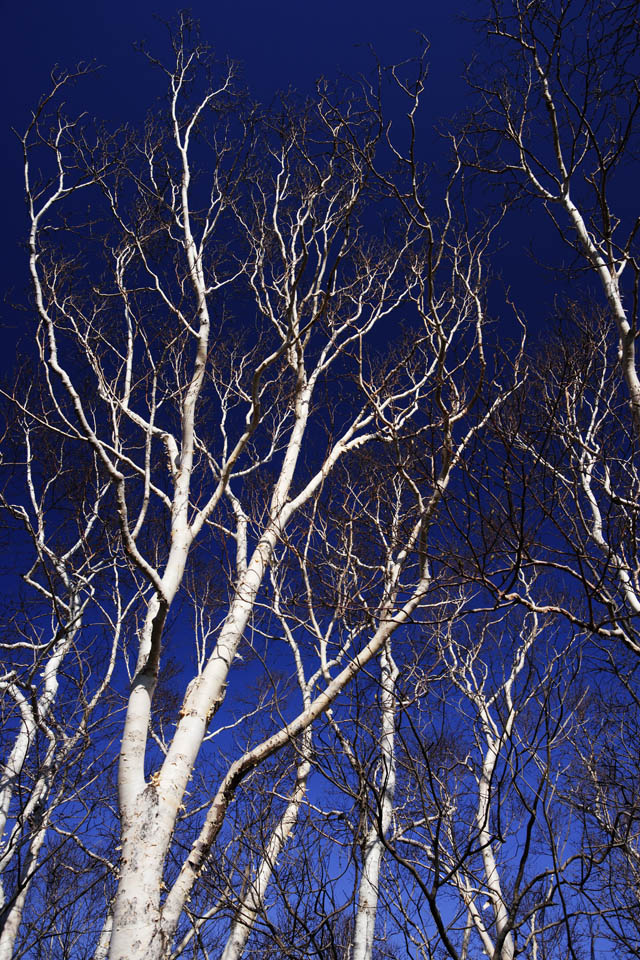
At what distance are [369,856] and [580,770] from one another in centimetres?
421

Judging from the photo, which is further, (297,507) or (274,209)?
(274,209)

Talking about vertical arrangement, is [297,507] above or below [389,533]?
above

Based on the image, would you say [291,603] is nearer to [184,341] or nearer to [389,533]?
[389,533]

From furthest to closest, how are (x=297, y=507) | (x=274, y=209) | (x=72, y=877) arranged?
(x=72, y=877) → (x=274, y=209) → (x=297, y=507)

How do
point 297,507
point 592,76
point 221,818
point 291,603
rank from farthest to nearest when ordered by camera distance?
Result: point 297,507 < point 221,818 < point 291,603 < point 592,76

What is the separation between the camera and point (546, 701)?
6.45ft

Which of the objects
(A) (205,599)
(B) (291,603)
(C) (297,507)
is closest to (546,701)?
(B) (291,603)

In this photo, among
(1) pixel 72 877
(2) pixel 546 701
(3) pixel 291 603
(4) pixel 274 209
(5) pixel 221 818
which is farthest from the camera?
(1) pixel 72 877

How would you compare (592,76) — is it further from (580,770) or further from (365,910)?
(580,770)

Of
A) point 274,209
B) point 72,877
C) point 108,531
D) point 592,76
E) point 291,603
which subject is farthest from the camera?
point 72,877

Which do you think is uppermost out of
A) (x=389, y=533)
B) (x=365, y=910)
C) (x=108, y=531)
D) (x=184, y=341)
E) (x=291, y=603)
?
(x=184, y=341)

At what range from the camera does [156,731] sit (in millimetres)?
8898

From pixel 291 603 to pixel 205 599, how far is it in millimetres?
6181

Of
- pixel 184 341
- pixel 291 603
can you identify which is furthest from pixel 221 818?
pixel 184 341
